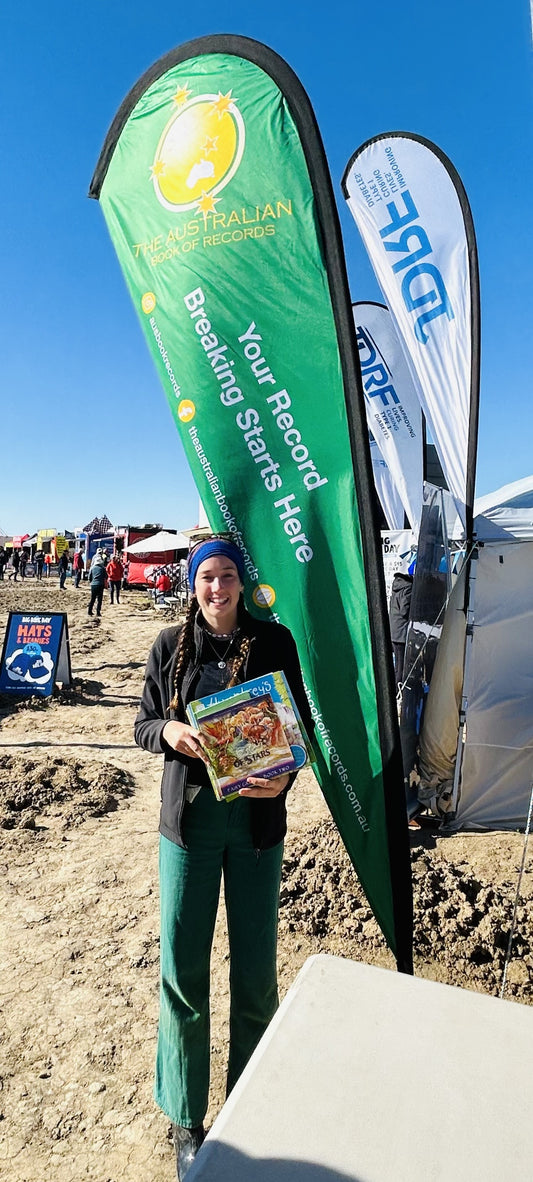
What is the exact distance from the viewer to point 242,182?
243 cm

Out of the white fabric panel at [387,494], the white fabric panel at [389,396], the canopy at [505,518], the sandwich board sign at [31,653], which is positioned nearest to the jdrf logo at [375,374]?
the white fabric panel at [389,396]

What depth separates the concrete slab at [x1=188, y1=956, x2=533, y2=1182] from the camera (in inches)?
37.9

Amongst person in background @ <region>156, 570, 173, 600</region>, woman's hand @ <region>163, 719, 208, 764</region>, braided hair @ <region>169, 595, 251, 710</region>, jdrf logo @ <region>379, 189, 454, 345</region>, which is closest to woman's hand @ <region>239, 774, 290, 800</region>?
woman's hand @ <region>163, 719, 208, 764</region>

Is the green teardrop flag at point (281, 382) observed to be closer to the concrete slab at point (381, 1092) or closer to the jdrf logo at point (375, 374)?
the concrete slab at point (381, 1092)

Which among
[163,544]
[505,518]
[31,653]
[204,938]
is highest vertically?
[163,544]

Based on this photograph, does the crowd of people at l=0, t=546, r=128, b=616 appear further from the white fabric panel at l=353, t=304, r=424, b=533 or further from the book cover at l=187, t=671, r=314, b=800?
the book cover at l=187, t=671, r=314, b=800

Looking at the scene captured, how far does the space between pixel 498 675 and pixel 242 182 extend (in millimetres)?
4740

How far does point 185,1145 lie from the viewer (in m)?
2.15

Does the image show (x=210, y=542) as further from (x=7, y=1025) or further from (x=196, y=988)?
(x=7, y=1025)

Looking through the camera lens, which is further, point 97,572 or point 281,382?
point 97,572

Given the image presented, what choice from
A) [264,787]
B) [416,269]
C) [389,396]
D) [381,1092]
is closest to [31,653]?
[389,396]

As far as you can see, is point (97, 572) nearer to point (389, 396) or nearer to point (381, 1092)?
point (389, 396)

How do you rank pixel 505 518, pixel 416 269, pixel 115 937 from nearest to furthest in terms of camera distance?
1. pixel 115 937
2. pixel 505 518
3. pixel 416 269

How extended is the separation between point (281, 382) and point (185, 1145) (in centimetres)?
273
